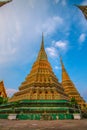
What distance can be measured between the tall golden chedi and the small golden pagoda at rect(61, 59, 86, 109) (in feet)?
45.2

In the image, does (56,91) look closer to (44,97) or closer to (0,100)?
(44,97)

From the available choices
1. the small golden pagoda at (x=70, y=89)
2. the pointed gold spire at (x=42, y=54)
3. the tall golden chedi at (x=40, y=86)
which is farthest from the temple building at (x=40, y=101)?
the small golden pagoda at (x=70, y=89)

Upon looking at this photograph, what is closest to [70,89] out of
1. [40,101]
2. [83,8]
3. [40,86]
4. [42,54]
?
[42,54]

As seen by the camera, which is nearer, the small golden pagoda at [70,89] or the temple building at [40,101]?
the temple building at [40,101]

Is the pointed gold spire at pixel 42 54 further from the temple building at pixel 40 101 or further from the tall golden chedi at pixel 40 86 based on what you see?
the temple building at pixel 40 101

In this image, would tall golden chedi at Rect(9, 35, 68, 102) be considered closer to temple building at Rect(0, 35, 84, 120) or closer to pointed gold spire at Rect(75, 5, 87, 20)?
temple building at Rect(0, 35, 84, 120)

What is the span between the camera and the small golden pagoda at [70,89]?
62975mm

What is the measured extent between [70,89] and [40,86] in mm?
20700

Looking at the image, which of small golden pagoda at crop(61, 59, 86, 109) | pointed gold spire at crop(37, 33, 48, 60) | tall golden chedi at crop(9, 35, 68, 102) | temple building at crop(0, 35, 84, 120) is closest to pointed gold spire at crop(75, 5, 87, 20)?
temple building at crop(0, 35, 84, 120)

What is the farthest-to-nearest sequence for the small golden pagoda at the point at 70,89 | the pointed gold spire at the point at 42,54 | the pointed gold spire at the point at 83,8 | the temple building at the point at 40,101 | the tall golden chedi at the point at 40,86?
→ the small golden pagoda at the point at 70,89
the pointed gold spire at the point at 42,54
the tall golden chedi at the point at 40,86
the temple building at the point at 40,101
the pointed gold spire at the point at 83,8

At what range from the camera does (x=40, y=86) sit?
4772cm

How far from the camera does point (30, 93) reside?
44.3 meters

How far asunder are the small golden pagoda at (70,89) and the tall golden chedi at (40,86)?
45.2 feet

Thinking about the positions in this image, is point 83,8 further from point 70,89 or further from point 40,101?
point 70,89
